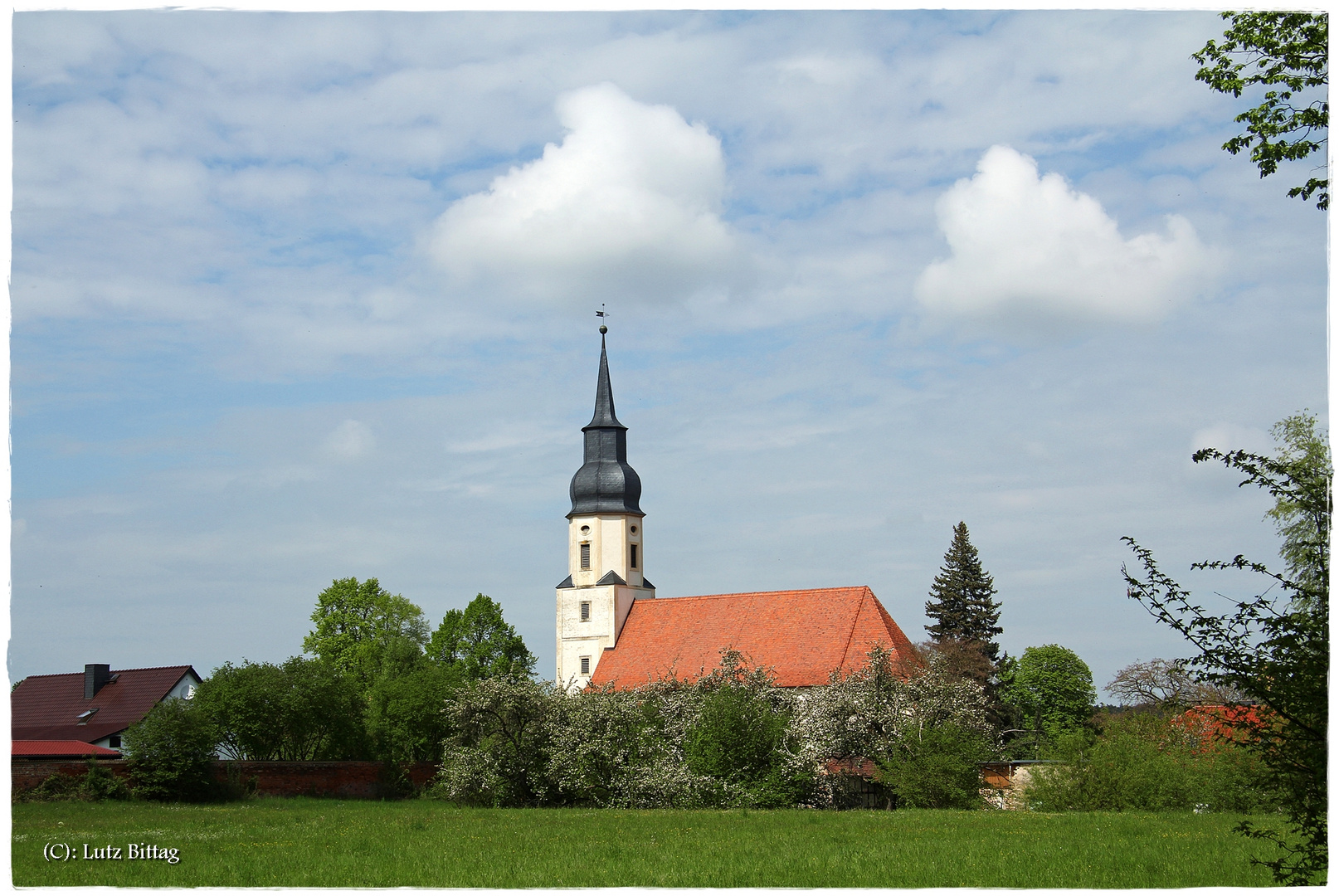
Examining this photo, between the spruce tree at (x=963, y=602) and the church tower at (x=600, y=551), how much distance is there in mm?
13612

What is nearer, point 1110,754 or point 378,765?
point 1110,754

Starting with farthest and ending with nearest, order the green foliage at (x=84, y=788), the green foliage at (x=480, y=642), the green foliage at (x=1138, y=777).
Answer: the green foliage at (x=480, y=642)
the green foliage at (x=84, y=788)
the green foliage at (x=1138, y=777)

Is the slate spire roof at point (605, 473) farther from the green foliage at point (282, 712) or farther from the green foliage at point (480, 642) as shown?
the green foliage at point (282, 712)

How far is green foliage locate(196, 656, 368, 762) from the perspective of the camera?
137 feet

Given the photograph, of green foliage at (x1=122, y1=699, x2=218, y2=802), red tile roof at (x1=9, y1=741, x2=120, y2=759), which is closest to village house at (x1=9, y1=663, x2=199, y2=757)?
red tile roof at (x1=9, y1=741, x2=120, y2=759)

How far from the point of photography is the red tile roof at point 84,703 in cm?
4534

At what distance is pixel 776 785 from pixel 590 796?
5610mm

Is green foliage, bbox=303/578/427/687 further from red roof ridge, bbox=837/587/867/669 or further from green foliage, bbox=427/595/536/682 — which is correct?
red roof ridge, bbox=837/587/867/669

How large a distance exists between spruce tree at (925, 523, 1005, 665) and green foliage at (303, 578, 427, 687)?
1004 inches

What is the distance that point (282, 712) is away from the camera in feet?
141

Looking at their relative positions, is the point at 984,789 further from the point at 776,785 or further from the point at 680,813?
the point at 680,813

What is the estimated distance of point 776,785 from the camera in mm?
32094

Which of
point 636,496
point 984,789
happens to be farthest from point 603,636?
point 984,789

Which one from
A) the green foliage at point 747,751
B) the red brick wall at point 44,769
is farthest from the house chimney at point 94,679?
the green foliage at point 747,751
